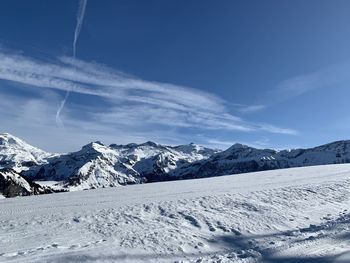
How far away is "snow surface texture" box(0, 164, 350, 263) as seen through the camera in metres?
10.6

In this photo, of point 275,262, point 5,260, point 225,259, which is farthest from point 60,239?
point 275,262

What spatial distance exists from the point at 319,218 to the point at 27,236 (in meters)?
10.6

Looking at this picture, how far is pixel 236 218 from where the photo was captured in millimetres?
14789

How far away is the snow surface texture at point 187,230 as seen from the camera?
34.9ft

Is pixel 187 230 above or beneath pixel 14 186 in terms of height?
beneath

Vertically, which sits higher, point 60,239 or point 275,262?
point 60,239

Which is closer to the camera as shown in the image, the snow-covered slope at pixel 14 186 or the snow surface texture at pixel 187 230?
the snow surface texture at pixel 187 230

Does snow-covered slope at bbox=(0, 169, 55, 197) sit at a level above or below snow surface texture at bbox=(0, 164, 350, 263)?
above

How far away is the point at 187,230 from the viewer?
13.1 metres

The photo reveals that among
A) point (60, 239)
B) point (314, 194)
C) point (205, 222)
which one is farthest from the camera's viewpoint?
point (314, 194)

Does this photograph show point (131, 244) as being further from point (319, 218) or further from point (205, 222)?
point (319, 218)

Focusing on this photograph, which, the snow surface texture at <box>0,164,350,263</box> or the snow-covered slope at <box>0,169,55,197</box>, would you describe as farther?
the snow-covered slope at <box>0,169,55,197</box>

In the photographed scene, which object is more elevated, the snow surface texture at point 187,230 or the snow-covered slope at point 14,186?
the snow-covered slope at point 14,186

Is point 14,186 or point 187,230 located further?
point 14,186
